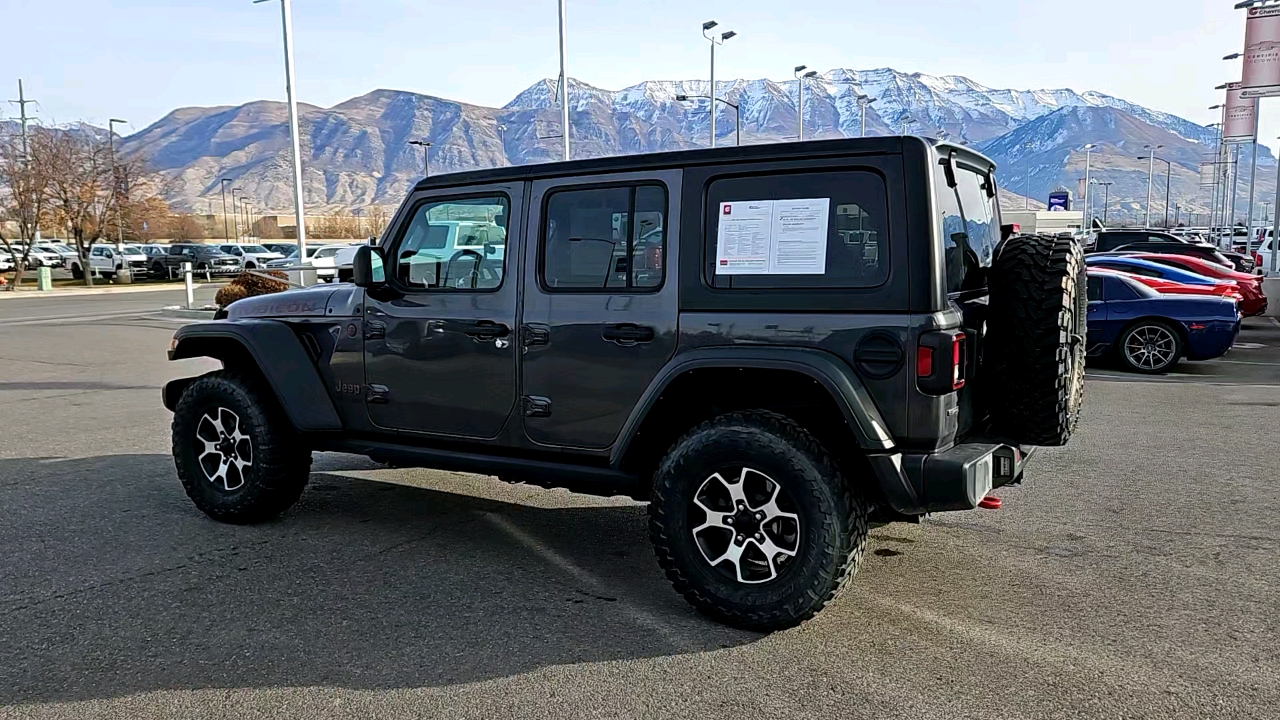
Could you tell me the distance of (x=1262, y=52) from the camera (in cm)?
2236

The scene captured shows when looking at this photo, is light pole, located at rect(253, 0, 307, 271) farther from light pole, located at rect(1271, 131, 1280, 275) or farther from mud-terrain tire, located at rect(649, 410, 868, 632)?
light pole, located at rect(1271, 131, 1280, 275)

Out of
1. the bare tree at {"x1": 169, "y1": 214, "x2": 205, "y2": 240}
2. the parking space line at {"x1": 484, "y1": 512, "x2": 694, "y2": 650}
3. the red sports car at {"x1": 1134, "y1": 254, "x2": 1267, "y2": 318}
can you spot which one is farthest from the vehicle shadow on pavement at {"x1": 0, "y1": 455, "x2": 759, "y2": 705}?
the bare tree at {"x1": 169, "y1": 214, "x2": 205, "y2": 240}

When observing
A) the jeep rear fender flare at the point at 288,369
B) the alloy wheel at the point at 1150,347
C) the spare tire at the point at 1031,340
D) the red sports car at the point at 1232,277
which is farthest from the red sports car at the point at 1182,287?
the jeep rear fender flare at the point at 288,369

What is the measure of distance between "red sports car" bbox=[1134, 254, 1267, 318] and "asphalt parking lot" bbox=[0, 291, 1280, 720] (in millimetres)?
11866

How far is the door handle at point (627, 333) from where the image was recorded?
4488 mm

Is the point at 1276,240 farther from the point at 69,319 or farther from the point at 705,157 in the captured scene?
the point at 69,319

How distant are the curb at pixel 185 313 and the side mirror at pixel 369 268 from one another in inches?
726

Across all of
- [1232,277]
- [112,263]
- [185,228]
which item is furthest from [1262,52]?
[185,228]

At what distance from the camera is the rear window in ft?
13.9

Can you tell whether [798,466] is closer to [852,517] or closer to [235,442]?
[852,517]

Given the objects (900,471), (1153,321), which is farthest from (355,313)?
(1153,321)

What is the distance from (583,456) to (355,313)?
5.25ft

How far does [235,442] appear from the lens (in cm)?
577

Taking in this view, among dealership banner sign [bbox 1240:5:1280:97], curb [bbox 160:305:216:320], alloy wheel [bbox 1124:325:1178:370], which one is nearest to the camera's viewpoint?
alloy wheel [bbox 1124:325:1178:370]
